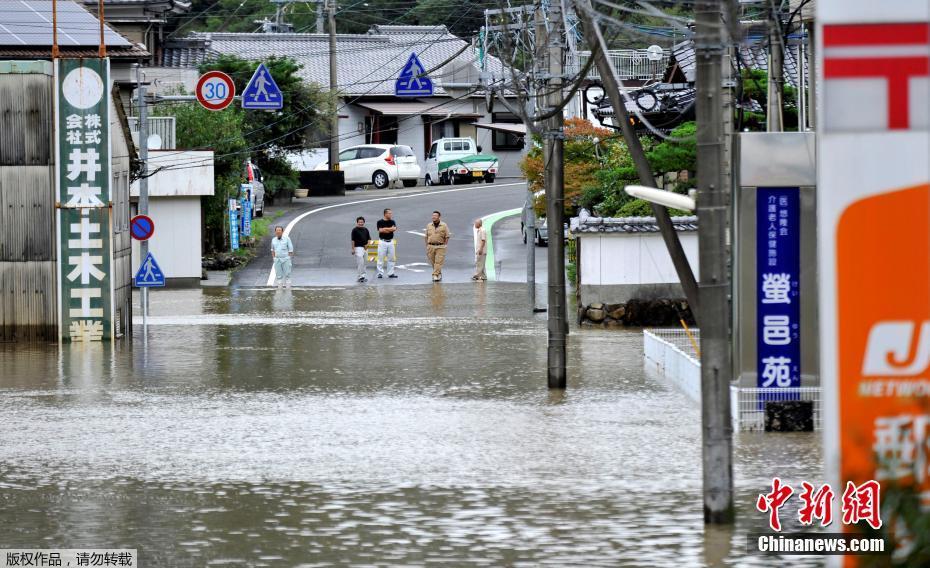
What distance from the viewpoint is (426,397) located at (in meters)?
15.7

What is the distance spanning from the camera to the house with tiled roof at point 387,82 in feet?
191

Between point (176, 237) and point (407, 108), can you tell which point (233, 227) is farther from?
point (407, 108)

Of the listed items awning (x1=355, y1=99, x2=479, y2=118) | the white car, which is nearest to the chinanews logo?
the white car

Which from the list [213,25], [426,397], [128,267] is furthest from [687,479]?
[213,25]

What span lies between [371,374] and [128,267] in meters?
9.04

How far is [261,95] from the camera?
98.4 feet

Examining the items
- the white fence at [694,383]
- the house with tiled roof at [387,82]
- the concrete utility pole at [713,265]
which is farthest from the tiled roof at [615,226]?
the house with tiled roof at [387,82]

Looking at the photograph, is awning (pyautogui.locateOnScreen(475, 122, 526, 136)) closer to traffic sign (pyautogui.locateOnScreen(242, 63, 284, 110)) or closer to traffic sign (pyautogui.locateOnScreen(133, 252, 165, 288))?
traffic sign (pyautogui.locateOnScreen(242, 63, 284, 110))

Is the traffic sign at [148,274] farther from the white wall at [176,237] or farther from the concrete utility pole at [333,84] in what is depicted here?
the concrete utility pole at [333,84]

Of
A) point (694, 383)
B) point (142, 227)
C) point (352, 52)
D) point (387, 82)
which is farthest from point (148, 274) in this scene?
point (352, 52)

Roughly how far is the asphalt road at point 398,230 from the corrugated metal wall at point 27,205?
11198 mm

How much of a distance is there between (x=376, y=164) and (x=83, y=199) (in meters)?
33.0

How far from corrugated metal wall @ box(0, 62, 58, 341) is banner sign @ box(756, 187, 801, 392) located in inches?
542

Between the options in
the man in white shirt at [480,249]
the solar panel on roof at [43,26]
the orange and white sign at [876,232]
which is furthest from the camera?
the man in white shirt at [480,249]
